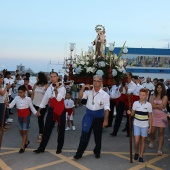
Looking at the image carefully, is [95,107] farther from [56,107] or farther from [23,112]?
[23,112]

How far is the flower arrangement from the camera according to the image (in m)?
7.92

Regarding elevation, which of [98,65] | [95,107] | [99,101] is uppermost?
A: [98,65]

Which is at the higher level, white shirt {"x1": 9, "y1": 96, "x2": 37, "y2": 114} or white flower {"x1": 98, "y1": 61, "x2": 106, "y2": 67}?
white flower {"x1": 98, "y1": 61, "x2": 106, "y2": 67}

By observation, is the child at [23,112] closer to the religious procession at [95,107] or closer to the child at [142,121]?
the religious procession at [95,107]

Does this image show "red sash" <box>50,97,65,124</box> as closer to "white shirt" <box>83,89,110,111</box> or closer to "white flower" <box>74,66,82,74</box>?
"white shirt" <box>83,89,110,111</box>

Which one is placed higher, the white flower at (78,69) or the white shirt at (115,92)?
the white flower at (78,69)

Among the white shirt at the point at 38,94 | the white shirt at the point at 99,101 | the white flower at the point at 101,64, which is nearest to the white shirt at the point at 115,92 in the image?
the white flower at the point at 101,64

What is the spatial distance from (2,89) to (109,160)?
13.8 ft

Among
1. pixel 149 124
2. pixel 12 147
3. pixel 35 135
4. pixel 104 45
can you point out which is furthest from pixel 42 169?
pixel 104 45

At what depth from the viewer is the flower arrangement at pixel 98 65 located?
7918 mm

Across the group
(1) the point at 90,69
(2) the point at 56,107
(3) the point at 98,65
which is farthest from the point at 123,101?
(2) the point at 56,107

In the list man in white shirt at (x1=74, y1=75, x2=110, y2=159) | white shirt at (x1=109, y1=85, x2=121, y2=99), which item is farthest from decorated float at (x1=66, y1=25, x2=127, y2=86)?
man in white shirt at (x1=74, y1=75, x2=110, y2=159)

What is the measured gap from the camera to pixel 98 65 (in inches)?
316

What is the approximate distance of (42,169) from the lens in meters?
5.34
